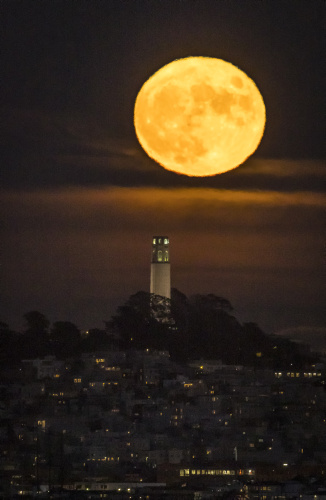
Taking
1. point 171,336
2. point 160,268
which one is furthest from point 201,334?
point 160,268

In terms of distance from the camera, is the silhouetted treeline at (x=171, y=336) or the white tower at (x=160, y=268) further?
the white tower at (x=160, y=268)

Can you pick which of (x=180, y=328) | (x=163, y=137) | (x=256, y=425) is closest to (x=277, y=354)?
(x=180, y=328)

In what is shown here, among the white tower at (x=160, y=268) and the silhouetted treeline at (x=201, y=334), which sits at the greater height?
the white tower at (x=160, y=268)

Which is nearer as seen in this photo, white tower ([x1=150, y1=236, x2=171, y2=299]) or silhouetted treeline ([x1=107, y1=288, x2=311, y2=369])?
silhouetted treeline ([x1=107, y1=288, x2=311, y2=369])

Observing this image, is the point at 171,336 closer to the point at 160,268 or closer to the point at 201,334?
the point at 201,334

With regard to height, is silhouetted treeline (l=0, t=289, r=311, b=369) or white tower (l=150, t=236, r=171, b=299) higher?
white tower (l=150, t=236, r=171, b=299)
